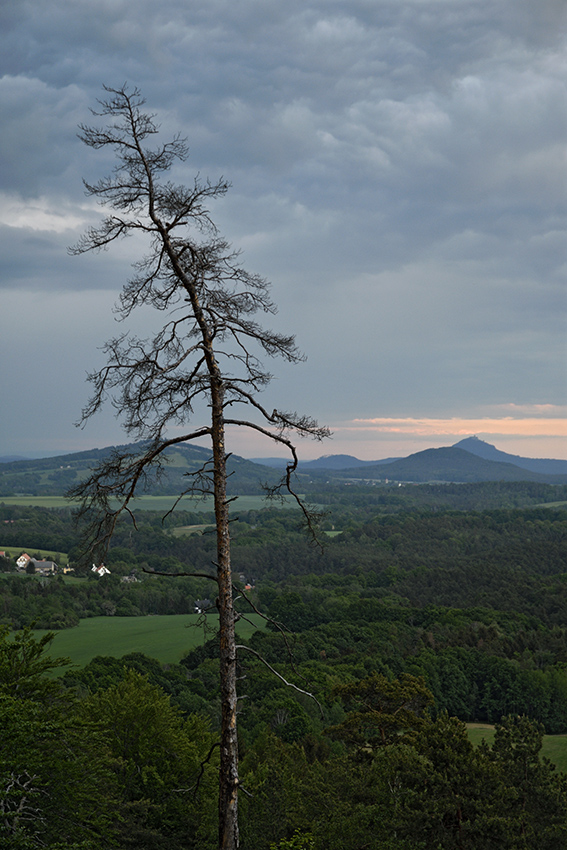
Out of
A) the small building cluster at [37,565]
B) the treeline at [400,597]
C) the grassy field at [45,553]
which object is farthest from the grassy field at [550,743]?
the grassy field at [45,553]

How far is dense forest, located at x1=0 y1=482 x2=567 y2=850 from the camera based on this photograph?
13.0 m

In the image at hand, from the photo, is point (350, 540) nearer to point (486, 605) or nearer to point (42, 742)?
point (486, 605)

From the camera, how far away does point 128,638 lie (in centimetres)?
8006

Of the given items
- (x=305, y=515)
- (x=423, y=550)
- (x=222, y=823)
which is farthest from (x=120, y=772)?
(x=423, y=550)

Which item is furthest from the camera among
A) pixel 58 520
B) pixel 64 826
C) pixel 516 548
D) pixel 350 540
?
pixel 58 520

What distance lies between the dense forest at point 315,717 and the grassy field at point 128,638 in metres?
5.06

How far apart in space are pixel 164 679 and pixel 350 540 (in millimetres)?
125546

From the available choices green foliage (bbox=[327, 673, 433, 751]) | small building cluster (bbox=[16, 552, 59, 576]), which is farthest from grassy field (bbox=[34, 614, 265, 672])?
green foliage (bbox=[327, 673, 433, 751])

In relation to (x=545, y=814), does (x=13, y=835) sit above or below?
above

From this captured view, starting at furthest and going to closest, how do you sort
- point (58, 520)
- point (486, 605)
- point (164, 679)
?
point (58, 520), point (486, 605), point (164, 679)

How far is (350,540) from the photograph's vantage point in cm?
17175

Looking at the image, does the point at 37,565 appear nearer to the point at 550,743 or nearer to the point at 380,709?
the point at 550,743

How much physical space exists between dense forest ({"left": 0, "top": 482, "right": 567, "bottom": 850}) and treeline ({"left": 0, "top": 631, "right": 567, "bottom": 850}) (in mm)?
59

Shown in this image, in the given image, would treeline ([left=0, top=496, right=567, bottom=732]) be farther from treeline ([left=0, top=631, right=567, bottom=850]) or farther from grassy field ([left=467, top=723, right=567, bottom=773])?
grassy field ([left=467, top=723, right=567, bottom=773])
